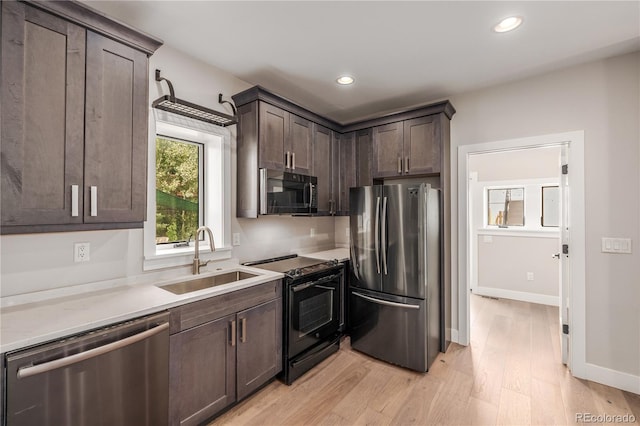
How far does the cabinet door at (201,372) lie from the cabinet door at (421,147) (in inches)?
92.8

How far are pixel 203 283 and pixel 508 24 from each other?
300cm

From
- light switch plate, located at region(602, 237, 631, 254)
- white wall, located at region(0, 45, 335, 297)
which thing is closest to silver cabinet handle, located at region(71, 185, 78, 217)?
white wall, located at region(0, 45, 335, 297)

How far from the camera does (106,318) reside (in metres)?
1.42

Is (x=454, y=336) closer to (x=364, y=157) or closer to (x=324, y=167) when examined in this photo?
(x=364, y=157)

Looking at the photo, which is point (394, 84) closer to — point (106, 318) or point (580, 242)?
point (580, 242)

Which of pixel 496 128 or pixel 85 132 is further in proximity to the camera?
pixel 496 128

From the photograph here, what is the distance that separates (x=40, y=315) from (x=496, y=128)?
385 cm

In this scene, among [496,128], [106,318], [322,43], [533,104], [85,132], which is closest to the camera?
[106,318]

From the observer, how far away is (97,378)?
1.38m

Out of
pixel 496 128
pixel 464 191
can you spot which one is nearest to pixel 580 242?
pixel 464 191

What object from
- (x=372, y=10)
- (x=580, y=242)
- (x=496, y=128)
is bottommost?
(x=580, y=242)

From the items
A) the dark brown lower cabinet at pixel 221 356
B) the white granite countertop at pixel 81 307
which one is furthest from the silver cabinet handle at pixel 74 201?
the dark brown lower cabinet at pixel 221 356

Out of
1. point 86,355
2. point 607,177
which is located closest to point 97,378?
point 86,355

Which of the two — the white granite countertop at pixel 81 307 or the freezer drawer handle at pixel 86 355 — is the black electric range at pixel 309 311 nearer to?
the white granite countertop at pixel 81 307
